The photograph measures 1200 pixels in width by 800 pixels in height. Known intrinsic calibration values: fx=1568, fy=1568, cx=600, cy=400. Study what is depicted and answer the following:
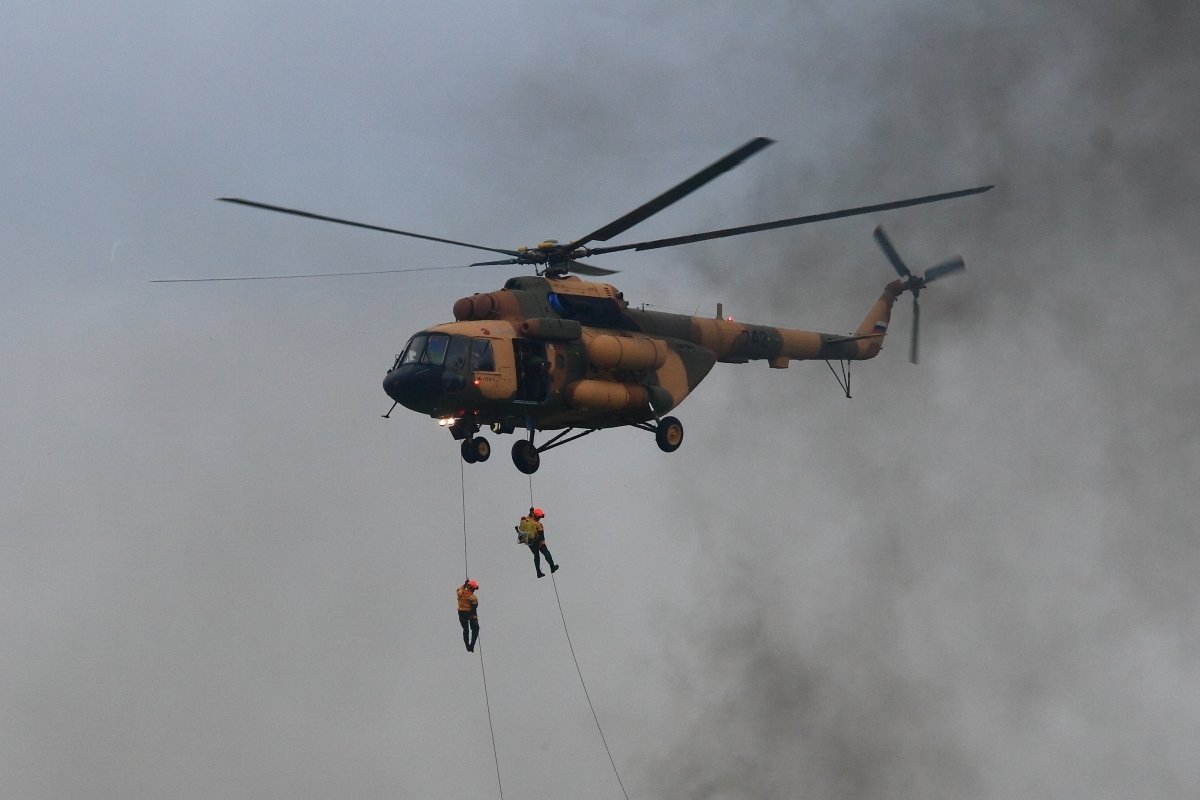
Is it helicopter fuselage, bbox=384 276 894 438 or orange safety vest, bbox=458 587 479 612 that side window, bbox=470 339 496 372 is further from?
orange safety vest, bbox=458 587 479 612

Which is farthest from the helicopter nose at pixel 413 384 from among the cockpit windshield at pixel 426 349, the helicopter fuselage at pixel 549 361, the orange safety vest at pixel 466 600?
the orange safety vest at pixel 466 600

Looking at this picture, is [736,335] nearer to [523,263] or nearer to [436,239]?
[523,263]

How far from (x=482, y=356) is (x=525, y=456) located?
2466 mm

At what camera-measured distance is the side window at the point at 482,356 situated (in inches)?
1077

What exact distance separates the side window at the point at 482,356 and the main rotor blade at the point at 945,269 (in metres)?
13.2

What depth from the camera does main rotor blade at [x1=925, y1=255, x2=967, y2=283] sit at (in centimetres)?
3591

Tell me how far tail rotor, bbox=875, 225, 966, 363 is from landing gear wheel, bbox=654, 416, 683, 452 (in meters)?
7.65

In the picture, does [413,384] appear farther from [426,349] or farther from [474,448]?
[474,448]

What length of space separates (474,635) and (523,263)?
7099 millimetres

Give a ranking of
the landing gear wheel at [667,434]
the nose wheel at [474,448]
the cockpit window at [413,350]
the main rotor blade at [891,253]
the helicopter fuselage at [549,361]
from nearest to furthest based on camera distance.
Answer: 1. the helicopter fuselage at [549,361]
2. the cockpit window at [413,350]
3. the nose wheel at [474,448]
4. the landing gear wheel at [667,434]
5. the main rotor blade at [891,253]

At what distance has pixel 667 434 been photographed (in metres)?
30.6

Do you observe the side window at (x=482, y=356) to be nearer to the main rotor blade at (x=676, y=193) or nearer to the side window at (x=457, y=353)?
the side window at (x=457, y=353)

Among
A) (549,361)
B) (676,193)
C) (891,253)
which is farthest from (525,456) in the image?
(891,253)

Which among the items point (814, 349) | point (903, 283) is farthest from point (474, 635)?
point (903, 283)
